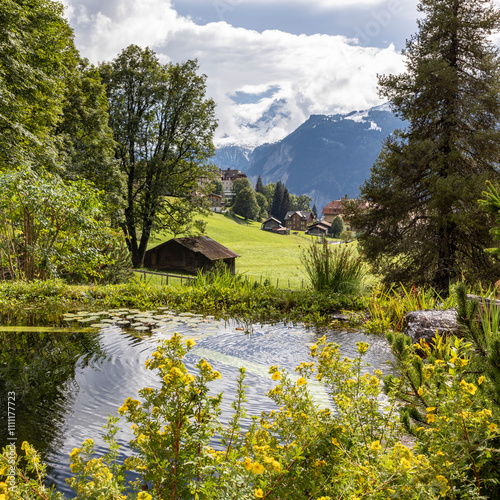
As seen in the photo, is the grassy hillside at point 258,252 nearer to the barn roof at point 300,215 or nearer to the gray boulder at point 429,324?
the gray boulder at point 429,324

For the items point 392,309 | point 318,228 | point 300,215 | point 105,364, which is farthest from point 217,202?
point 105,364

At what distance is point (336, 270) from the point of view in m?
7.96

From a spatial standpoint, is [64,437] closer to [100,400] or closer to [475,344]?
[100,400]

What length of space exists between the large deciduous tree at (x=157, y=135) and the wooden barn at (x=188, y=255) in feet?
6.31

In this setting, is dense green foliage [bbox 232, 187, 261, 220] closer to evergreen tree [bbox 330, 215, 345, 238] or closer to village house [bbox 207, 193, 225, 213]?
village house [bbox 207, 193, 225, 213]

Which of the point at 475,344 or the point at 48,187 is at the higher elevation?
the point at 48,187

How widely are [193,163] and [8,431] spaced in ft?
75.0

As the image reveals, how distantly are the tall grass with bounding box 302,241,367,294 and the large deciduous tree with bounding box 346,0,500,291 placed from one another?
4670 millimetres

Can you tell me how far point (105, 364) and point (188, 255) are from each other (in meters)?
23.4

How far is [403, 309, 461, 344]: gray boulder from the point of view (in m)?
4.46

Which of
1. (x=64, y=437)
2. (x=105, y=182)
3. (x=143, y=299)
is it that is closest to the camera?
(x=64, y=437)

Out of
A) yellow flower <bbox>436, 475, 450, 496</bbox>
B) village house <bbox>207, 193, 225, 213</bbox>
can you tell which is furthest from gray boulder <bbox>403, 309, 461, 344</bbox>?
village house <bbox>207, 193, 225, 213</bbox>

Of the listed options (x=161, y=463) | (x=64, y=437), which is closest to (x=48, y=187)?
(x=64, y=437)

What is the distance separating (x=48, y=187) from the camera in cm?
767
